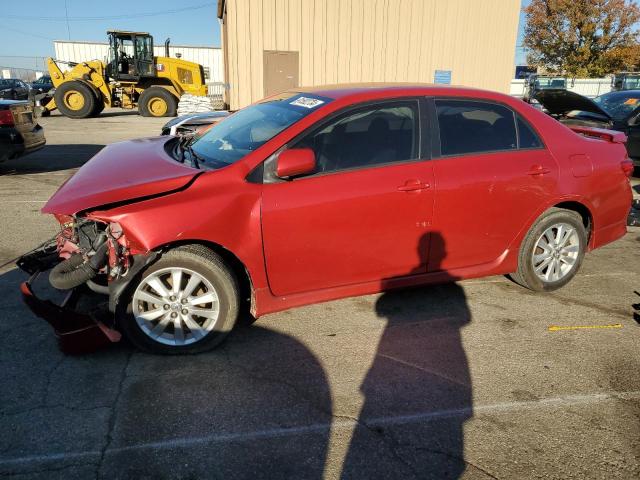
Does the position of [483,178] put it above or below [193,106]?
below

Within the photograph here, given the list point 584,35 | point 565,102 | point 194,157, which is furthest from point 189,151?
point 584,35

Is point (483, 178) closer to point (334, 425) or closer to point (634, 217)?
point (334, 425)

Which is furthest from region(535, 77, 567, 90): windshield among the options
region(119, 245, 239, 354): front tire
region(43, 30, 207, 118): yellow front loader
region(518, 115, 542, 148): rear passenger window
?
region(119, 245, 239, 354): front tire

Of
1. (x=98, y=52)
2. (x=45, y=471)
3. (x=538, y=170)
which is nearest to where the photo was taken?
(x=45, y=471)

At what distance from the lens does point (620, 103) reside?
400 inches

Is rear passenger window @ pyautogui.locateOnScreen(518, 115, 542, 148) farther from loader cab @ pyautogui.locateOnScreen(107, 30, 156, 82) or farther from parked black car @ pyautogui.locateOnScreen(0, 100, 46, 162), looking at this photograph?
loader cab @ pyautogui.locateOnScreen(107, 30, 156, 82)

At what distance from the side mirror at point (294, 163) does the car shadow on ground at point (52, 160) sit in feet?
25.4

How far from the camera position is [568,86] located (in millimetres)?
26734

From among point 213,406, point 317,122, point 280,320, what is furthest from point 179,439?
point 317,122

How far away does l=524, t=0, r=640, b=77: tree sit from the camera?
120ft

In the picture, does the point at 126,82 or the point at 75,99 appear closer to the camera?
the point at 75,99

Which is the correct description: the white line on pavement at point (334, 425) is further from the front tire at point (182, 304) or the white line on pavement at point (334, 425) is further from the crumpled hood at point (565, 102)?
the crumpled hood at point (565, 102)

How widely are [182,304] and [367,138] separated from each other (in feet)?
5.48

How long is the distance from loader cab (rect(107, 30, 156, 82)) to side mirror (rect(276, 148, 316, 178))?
19.9m
